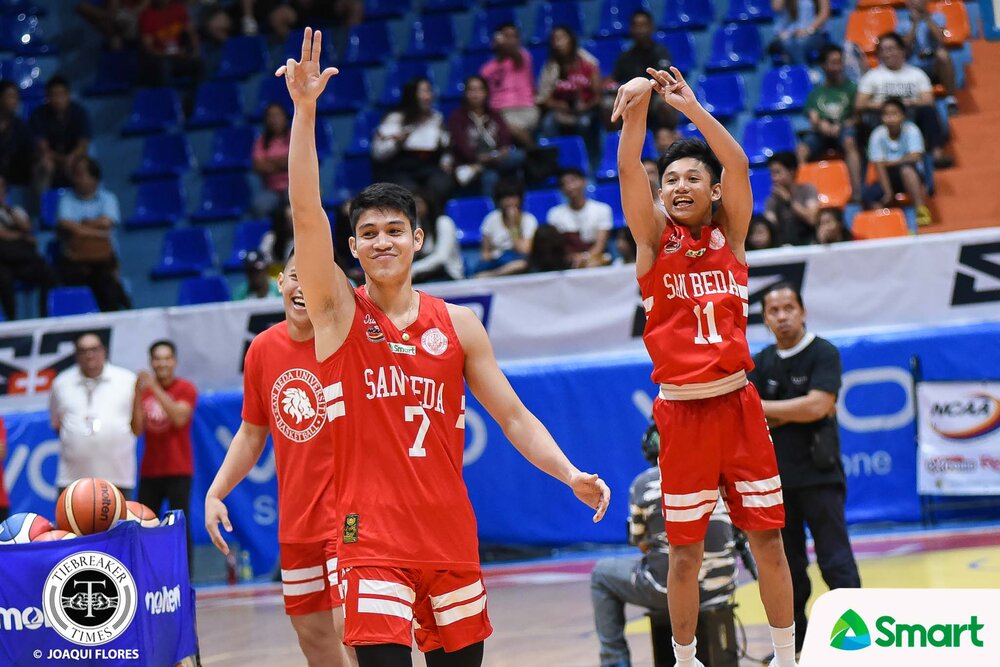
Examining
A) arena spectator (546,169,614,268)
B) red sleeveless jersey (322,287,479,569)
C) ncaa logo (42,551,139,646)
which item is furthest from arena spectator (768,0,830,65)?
red sleeveless jersey (322,287,479,569)

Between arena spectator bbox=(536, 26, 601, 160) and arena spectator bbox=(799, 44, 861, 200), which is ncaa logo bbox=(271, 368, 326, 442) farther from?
arena spectator bbox=(536, 26, 601, 160)

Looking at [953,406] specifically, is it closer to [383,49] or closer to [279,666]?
[279,666]

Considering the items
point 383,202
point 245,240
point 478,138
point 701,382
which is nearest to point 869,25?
point 478,138

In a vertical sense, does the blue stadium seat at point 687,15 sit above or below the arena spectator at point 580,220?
above

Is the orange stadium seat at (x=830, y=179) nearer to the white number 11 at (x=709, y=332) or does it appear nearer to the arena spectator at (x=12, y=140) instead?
the white number 11 at (x=709, y=332)

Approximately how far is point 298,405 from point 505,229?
25.3 feet

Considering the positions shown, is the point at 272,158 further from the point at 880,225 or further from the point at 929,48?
the point at 929,48

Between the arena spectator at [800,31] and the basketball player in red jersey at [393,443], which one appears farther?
the arena spectator at [800,31]

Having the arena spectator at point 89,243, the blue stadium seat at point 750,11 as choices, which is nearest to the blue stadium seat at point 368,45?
the arena spectator at point 89,243

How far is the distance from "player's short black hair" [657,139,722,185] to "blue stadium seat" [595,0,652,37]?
11.4 metres

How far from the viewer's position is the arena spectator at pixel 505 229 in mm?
13734

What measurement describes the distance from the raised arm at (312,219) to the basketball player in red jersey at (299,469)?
59.7 inches

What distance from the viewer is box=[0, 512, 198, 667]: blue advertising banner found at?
21.7 ft

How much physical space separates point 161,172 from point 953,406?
10408 millimetres
